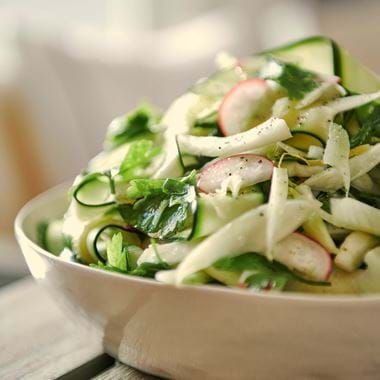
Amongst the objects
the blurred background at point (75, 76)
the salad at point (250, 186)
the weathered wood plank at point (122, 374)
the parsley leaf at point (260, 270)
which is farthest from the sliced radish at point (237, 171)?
the blurred background at point (75, 76)

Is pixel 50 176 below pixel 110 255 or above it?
below

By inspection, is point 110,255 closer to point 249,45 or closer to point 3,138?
point 3,138

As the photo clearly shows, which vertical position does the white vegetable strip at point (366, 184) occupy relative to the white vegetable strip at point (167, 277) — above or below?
below

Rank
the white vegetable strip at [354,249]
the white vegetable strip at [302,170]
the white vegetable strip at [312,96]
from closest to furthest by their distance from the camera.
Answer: the white vegetable strip at [354,249], the white vegetable strip at [302,170], the white vegetable strip at [312,96]

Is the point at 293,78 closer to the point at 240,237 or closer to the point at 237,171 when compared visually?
the point at 237,171

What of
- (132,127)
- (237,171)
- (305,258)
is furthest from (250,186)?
(132,127)

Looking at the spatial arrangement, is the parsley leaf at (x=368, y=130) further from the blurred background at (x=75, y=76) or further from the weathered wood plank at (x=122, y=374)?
the blurred background at (x=75, y=76)

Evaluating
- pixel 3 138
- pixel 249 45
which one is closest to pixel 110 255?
pixel 3 138
